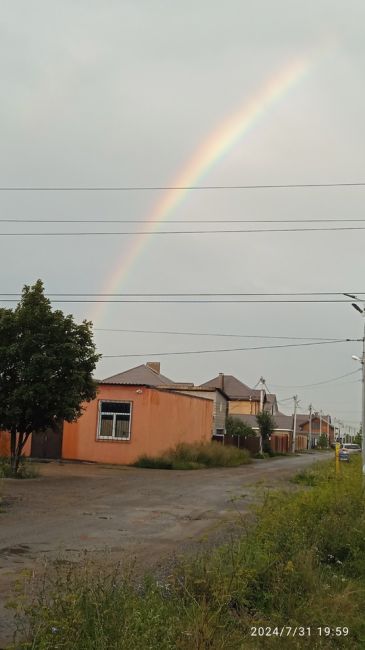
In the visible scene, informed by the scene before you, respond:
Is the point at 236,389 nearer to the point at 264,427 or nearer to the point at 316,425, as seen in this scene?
the point at 264,427

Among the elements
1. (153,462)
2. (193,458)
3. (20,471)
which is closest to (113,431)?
(153,462)

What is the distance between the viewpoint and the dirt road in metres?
8.91

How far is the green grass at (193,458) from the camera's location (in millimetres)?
29375

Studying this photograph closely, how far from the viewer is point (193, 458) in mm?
31234

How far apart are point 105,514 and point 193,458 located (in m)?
18.4

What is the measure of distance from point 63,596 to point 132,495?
12.7m

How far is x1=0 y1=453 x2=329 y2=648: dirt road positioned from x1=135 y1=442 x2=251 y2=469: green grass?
5.84 m

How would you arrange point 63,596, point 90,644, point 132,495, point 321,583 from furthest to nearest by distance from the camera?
1. point 132,495
2. point 321,583
3. point 63,596
4. point 90,644

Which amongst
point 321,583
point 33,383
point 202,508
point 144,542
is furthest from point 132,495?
point 321,583

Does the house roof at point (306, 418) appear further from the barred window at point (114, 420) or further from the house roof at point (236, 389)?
the barred window at point (114, 420)

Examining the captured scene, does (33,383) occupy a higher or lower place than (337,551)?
higher

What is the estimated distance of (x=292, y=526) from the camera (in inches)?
309

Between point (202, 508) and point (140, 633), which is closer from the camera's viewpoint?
point (140, 633)

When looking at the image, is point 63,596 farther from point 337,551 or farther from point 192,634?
point 337,551
